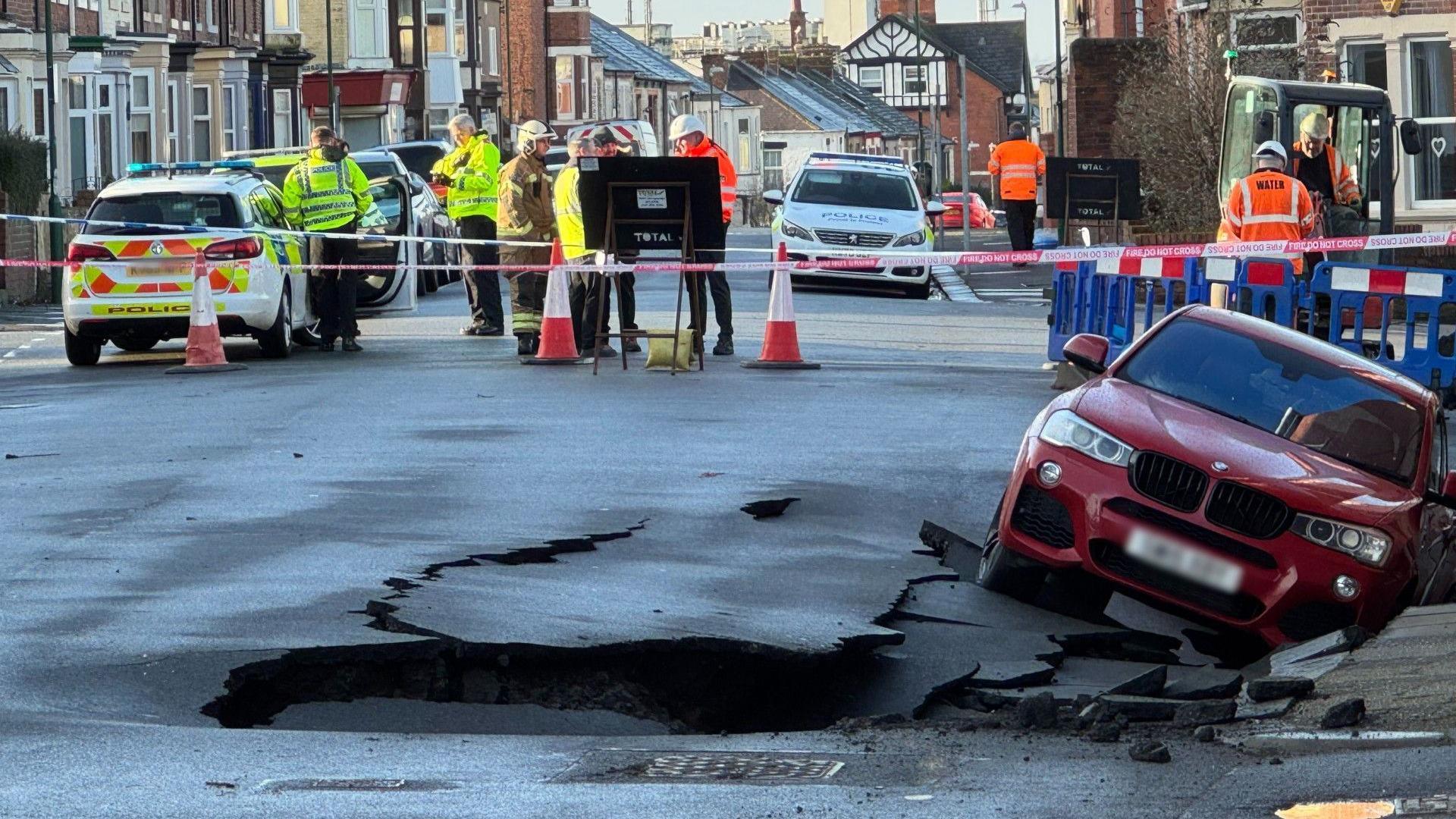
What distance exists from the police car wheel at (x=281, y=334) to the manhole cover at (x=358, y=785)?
44.2 ft

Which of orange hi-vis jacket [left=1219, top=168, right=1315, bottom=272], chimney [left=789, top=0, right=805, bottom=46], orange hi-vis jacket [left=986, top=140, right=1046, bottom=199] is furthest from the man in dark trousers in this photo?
chimney [left=789, top=0, right=805, bottom=46]

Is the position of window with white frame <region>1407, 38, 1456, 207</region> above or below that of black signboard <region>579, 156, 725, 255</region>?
above

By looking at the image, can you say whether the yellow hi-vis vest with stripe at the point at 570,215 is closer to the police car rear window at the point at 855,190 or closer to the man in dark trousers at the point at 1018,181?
the police car rear window at the point at 855,190

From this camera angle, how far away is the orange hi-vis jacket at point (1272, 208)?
660 inches

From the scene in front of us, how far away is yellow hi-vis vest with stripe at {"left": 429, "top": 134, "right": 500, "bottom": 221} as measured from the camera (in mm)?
21516

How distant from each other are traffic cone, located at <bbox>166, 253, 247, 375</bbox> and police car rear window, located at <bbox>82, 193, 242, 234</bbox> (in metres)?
0.73

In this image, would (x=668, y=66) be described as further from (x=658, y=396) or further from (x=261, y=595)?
(x=261, y=595)

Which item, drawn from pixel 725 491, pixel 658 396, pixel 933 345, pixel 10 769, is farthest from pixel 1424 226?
pixel 10 769

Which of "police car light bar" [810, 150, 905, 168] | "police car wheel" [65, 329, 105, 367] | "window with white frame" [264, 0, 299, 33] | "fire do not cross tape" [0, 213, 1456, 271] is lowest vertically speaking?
"police car wheel" [65, 329, 105, 367]

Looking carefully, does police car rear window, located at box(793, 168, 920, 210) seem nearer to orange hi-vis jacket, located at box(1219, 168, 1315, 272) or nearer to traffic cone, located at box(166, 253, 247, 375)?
traffic cone, located at box(166, 253, 247, 375)

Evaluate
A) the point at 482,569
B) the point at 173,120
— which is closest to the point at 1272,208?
the point at 482,569

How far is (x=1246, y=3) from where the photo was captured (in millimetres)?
35062

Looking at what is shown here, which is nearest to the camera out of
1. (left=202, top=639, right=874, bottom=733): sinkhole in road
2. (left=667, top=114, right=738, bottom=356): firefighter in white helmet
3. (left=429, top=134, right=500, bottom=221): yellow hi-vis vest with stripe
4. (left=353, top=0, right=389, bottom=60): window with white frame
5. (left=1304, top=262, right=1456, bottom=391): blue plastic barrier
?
(left=202, top=639, right=874, bottom=733): sinkhole in road

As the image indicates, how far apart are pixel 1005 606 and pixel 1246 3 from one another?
2776cm
